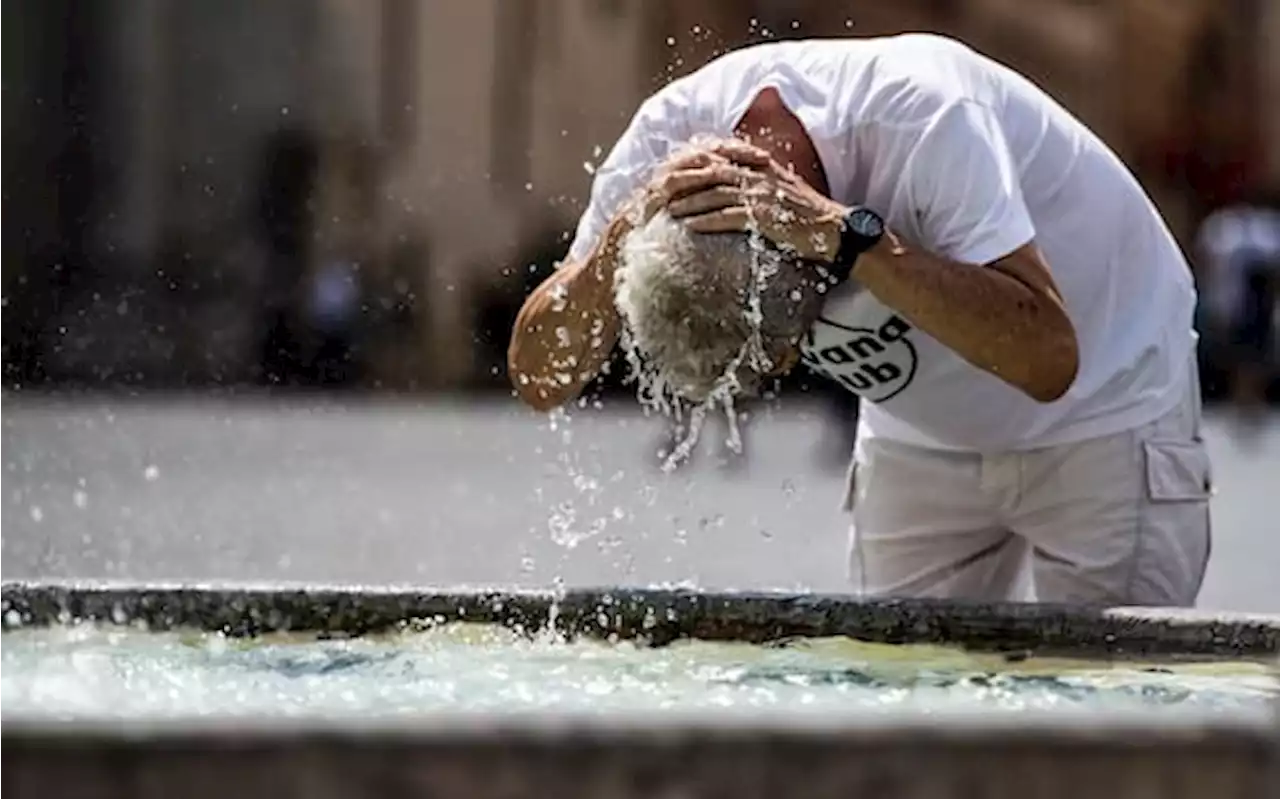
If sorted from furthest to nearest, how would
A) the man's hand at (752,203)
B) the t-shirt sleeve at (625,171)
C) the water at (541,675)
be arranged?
the t-shirt sleeve at (625,171)
the man's hand at (752,203)
the water at (541,675)

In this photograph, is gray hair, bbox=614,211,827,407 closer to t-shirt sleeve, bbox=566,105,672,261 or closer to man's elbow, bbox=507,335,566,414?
t-shirt sleeve, bbox=566,105,672,261

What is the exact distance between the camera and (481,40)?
23.5m

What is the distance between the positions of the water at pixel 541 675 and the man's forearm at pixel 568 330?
1.34ft

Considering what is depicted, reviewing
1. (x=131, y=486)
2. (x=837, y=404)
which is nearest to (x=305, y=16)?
(x=837, y=404)

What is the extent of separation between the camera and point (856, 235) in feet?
11.1

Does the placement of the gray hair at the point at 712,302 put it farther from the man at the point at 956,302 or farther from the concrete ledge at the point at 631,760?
the concrete ledge at the point at 631,760

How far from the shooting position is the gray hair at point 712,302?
338 cm

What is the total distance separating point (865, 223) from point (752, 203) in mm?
133

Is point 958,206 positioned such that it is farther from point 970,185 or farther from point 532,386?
point 532,386

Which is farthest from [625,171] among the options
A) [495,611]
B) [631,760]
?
[631,760]

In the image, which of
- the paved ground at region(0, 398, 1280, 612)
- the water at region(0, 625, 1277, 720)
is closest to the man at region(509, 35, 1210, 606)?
the water at region(0, 625, 1277, 720)

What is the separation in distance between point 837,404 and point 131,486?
353cm

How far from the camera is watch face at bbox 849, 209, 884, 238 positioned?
3.38 metres

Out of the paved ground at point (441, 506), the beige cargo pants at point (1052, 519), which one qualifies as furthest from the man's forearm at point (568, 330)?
the paved ground at point (441, 506)
